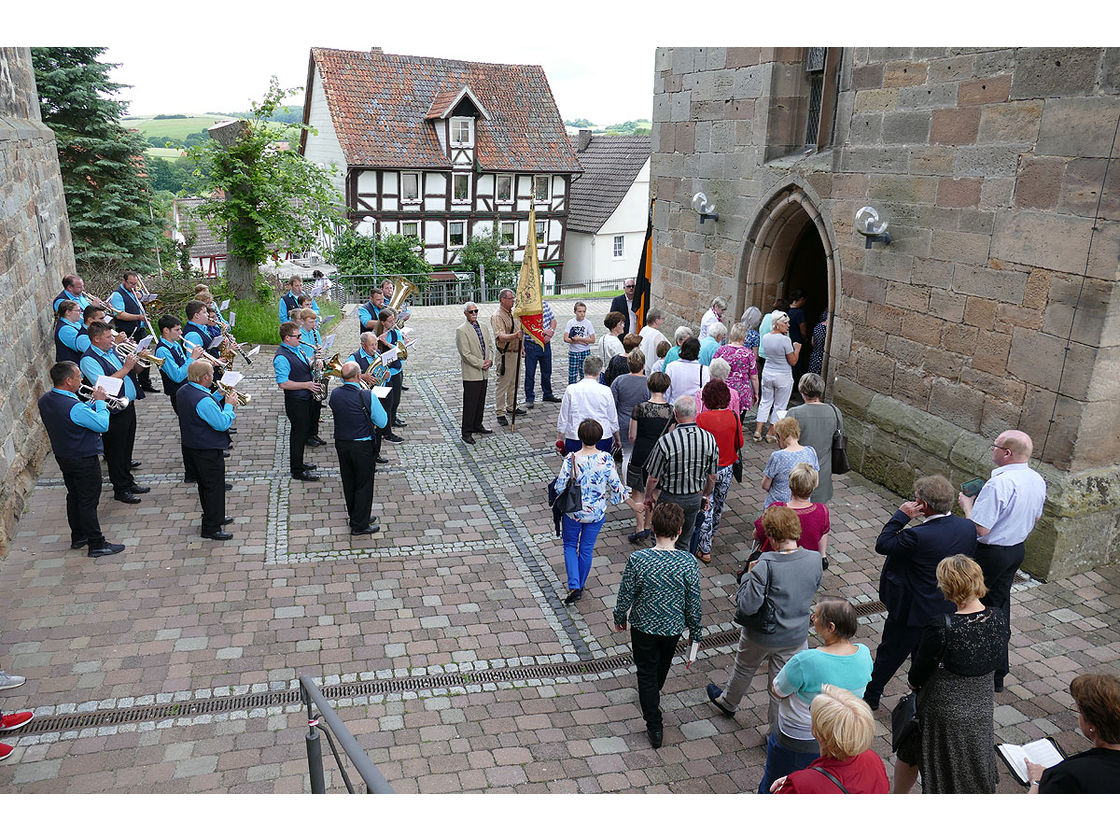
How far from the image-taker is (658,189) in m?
12.4

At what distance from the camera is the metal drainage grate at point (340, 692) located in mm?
4906

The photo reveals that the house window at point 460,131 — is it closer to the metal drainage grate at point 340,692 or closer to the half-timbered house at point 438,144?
the half-timbered house at point 438,144

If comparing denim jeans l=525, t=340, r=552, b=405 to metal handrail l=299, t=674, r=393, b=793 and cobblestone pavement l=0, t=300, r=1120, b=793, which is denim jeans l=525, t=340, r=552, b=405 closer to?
cobblestone pavement l=0, t=300, r=1120, b=793

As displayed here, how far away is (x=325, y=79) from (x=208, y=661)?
27.6 m

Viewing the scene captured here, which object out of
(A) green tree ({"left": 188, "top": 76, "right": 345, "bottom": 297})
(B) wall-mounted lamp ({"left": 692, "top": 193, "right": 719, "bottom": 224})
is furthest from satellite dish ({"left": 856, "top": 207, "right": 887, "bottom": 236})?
(A) green tree ({"left": 188, "top": 76, "right": 345, "bottom": 297})

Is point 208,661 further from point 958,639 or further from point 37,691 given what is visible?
point 958,639

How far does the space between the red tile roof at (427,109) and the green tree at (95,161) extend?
10.5 meters

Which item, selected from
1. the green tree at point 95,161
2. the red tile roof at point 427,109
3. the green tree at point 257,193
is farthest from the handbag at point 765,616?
the red tile roof at point 427,109

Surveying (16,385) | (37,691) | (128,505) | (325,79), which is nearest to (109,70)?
(325,79)

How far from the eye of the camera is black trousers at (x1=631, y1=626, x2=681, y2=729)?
4.68m

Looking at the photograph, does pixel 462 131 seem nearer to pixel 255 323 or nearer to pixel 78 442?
A: pixel 255 323

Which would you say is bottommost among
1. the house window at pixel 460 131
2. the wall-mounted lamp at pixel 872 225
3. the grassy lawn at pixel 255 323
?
the grassy lawn at pixel 255 323

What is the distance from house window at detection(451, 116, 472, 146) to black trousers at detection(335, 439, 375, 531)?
26.1 metres

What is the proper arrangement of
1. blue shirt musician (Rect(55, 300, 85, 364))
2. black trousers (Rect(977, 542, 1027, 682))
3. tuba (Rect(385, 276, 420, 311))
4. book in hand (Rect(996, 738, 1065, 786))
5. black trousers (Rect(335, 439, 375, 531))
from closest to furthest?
book in hand (Rect(996, 738, 1065, 786)) → black trousers (Rect(977, 542, 1027, 682)) → black trousers (Rect(335, 439, 375, 531)) → blue shirt musician (Rect(55, 300, 85, 364)) → tuba (Rect(385, 276, 420, 311))
